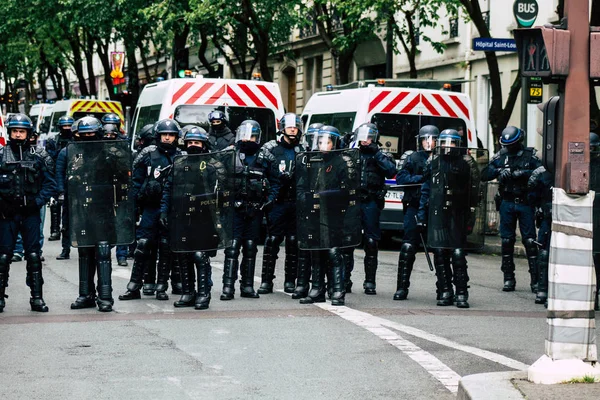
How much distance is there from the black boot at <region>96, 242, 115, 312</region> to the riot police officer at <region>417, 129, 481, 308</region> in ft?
10.1

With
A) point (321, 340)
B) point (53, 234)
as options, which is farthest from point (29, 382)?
point (53, 234)

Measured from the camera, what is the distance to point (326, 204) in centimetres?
1194

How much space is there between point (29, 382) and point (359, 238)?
15.9 feet

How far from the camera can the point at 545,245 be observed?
12383 millimetres

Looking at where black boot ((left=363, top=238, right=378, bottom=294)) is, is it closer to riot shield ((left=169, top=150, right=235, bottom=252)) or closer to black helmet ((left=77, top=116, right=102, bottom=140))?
riot shield ((left=169, top=150, right=235, bottom=252))

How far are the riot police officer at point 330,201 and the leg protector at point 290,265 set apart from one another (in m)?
0.83

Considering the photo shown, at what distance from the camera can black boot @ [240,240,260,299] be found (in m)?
12.5

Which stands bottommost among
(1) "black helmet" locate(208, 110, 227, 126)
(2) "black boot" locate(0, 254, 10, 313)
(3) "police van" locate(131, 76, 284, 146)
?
(2) "black boot" locate(0, 254, 10, 313)

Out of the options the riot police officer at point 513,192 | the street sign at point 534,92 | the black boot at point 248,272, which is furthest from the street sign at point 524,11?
the black boot at point 248,272

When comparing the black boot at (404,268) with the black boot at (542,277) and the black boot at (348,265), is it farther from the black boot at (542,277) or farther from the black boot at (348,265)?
the black boot at (542,277)

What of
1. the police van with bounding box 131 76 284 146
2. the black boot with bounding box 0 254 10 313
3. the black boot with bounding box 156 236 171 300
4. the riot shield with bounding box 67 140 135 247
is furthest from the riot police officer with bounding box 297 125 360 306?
the police van with bounding box 131 76 284 146

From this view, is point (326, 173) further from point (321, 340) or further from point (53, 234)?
point (53, 234)

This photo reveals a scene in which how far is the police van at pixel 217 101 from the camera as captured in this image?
1898 cm

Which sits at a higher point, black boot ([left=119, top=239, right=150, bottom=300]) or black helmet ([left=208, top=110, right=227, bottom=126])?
black helmet ([left=208, top=110, right=227, bottom=126])
